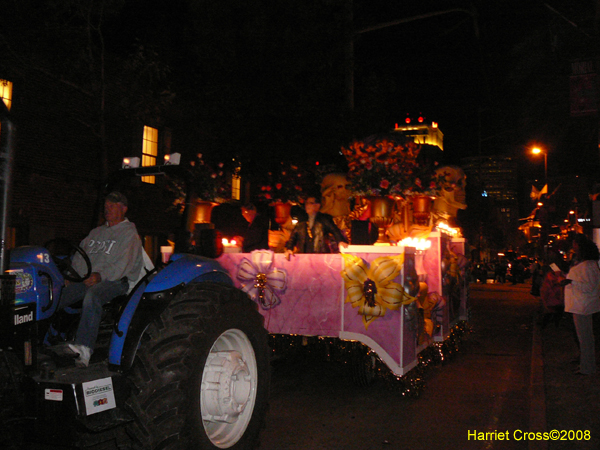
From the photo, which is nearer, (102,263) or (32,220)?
(102,263)

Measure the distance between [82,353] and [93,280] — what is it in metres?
0.54

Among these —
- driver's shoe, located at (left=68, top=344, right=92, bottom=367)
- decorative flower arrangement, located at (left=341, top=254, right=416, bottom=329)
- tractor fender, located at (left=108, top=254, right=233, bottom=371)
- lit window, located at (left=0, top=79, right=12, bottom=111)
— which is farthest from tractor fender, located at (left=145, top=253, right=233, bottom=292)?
lit window, located at (left=0, top=79, right=12, bottom=111)

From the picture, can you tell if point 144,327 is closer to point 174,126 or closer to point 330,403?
point 330,403

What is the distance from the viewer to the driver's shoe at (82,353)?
3.56 metres

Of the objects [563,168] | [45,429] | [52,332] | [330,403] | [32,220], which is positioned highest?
[563,168]

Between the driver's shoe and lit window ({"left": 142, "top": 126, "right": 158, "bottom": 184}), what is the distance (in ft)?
41.0

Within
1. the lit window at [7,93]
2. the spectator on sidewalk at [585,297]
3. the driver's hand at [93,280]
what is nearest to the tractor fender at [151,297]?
the driver's hand at [93,280]

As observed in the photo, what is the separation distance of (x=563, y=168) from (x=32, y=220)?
14268mm

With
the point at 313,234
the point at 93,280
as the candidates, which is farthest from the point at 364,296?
the point at 93,280

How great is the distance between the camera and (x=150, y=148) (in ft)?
53.0

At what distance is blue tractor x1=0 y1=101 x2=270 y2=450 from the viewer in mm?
3104

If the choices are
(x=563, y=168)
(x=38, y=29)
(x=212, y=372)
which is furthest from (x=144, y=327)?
(x=563, y=168)

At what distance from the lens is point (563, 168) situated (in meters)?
16.8

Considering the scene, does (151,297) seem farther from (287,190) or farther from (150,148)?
(150,148)
